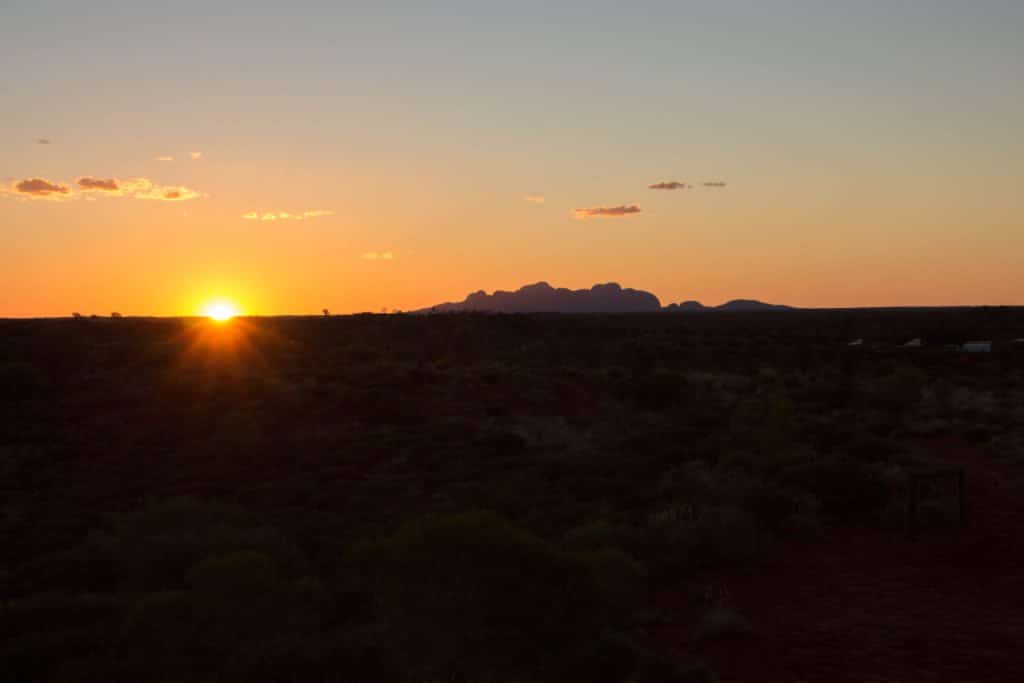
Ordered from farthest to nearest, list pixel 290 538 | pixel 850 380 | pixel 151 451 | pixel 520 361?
pixel 520 361, pixel 850 380, pixel 151 451, pixel 290 538

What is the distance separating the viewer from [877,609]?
10680 millimetres

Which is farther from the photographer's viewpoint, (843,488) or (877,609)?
(843,488)

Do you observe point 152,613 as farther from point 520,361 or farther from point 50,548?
point 520,361

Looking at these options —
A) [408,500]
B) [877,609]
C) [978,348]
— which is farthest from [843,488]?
[978,348]

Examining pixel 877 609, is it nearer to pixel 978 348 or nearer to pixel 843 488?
pixel 843 488

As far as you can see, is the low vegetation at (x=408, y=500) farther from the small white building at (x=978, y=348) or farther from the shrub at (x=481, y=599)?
the small white building at (x=978, y=348)

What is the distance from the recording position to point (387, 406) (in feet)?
99.3

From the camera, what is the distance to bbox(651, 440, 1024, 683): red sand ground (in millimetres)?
8867

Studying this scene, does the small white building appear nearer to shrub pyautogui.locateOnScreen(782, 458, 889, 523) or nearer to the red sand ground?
shrub pyautogui.locateOnScreen(782, 458, 889, 523)

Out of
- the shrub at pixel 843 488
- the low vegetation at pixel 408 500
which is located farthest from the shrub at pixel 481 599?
the shrub at pixel 843 488

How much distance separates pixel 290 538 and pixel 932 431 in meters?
18.7

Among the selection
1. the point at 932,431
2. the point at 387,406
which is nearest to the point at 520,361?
the point at 387,406

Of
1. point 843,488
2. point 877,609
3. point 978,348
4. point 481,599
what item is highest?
point 978,348

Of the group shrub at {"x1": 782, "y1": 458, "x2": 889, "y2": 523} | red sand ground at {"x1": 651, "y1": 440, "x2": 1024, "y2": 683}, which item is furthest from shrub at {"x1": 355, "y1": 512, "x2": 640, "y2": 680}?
shrub at {"x1": 782, "y1": 458, "x2": 889, "y2": 523}
